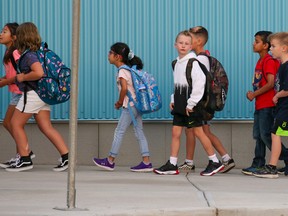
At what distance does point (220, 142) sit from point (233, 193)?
3.03 meters

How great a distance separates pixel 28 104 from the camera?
1266 centimetres

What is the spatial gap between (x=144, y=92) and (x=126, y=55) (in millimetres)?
542

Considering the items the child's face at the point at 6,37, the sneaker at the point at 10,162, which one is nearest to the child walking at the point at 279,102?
the sneaker at the point at 10,162

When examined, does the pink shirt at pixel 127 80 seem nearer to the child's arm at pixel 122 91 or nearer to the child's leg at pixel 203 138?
the child's arm at pixel 122 91

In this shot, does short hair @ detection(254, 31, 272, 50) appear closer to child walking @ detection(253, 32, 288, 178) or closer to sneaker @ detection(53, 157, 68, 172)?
child walking @ detection(253, 32, 288, 178)

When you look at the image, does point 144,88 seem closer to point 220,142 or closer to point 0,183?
point 220,142

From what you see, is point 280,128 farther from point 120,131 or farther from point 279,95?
point 120,131

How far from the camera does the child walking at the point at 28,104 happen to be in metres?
12.5

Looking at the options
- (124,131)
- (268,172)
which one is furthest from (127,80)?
(268,172)

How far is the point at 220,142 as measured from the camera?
526 inches

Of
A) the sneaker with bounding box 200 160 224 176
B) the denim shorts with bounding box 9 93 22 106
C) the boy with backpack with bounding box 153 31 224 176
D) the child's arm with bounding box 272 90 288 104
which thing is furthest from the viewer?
the denim shorts with bounding box 9 93 22 106

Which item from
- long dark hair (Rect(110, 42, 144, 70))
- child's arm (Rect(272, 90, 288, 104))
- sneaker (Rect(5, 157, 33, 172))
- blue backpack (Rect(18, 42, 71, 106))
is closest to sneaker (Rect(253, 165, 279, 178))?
child's arm (Rect(272, 90, 288, 104))

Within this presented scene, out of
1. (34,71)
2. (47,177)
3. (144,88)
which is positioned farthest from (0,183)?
(144,88)

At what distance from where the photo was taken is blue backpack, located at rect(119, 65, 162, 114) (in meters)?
13.0
